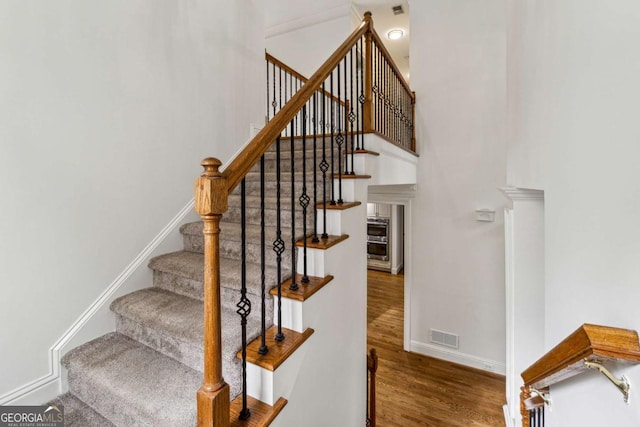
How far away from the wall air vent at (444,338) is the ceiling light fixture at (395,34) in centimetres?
483

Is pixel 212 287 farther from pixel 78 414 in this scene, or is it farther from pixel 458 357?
pixel 458 357

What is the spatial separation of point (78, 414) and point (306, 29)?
213 inches

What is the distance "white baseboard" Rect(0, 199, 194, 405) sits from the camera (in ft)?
4.75

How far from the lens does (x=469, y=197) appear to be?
372cm

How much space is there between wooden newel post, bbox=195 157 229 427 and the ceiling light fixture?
17.2 feet

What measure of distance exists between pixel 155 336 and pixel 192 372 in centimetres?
32

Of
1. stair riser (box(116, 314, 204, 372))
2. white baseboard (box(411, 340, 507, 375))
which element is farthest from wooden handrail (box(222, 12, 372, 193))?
white baseboard (box(411, 340, 507, 375))

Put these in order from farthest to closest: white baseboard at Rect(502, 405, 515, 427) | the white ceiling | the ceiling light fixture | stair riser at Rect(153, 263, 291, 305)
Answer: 1. the ceiling light fixture
2. the white ceiling
3. white baseboard at Rect(502, 405, 515, 427)
4. stair riser at Rect(153, 263, 291, 305)

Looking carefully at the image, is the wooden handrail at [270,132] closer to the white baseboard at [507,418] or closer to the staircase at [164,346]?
the staircase at [164,346]

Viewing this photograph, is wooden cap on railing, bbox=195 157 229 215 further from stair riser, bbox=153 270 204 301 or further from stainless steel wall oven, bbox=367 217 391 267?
stainless steel wall oven, bbox=367 217 391 267

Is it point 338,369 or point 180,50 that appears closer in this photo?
point 338,369

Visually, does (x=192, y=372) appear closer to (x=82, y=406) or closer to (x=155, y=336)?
(x=155, y=336)

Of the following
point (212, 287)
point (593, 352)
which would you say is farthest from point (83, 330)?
point (593, 352)

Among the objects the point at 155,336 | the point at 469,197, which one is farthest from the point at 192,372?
the point at 469,197
